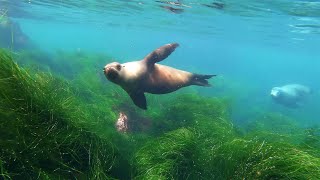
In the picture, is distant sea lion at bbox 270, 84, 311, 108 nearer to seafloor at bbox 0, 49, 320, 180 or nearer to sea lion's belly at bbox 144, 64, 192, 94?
sea lion's belly at bbox 144, 64, 192, 94

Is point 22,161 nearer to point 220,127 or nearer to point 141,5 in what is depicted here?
point 220,127

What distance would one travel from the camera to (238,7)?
20.6 meters

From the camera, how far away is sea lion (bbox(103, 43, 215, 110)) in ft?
22.3

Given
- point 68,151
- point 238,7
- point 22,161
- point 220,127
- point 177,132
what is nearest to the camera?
point 22,161

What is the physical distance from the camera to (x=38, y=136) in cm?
374

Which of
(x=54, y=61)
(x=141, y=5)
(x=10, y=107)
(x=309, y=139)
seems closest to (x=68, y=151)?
(x=10, y=107)

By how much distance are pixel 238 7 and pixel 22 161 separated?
1920 centimetres

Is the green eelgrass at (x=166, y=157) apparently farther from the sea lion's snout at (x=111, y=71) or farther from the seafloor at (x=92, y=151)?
the sea lion's snout at (x=111, y=71)

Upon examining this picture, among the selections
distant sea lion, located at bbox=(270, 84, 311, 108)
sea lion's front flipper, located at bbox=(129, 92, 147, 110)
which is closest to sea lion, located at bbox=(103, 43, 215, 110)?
sea lion's front flipper, located at bbox=(129, 92, 147, 110)

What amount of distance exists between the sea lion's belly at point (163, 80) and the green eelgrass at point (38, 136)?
11.9ft

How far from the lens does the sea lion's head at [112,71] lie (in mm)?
5941

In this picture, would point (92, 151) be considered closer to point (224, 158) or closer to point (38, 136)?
point (38, 136)

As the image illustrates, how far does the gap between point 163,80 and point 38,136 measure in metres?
5.01

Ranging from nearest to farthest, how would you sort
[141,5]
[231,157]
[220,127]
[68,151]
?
[68,151]
[231,157]
[220,127]
[141,5]
